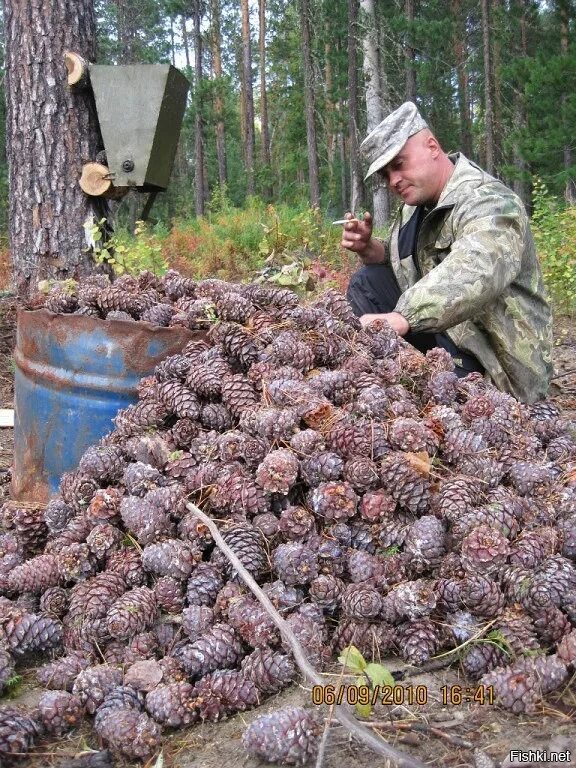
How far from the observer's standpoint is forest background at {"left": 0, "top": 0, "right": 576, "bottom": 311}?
10000 mm

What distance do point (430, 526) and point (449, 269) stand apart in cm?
137

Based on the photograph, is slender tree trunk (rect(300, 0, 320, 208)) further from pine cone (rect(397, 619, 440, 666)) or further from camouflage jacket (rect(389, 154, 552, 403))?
pine cone (rect(397, 619, 440, 666))

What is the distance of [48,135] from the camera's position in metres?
3.80

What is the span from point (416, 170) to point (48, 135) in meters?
2.10

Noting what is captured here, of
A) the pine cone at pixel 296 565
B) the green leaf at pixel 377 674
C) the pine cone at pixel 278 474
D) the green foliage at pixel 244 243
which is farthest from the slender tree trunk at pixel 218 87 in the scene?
the green leaf at pixel 377 674

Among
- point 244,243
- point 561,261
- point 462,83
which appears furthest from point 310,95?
point 561,261

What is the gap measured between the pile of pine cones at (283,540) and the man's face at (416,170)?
4.71 ft

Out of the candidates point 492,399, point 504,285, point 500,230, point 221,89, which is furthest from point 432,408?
point 221,89

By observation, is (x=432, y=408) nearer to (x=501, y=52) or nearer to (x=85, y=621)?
(x=85, y=621)

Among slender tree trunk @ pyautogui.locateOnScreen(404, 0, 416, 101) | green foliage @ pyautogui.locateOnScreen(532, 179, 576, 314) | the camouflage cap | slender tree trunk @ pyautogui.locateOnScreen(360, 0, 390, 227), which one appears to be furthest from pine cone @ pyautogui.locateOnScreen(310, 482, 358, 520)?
slender tree trunk @ pyautogui.locateOnScreen(404, 0, 416, 101)

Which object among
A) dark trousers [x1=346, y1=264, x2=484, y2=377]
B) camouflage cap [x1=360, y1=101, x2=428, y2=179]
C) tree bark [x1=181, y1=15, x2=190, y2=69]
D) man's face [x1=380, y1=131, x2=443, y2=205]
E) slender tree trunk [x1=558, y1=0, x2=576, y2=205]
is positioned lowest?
dark trousers [x1=346, y1=264, x2=484, y2=377]

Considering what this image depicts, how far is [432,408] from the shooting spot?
2.09 metres

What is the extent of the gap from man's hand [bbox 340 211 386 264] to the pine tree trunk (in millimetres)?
1518

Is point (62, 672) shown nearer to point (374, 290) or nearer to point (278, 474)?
point (278, 474)
